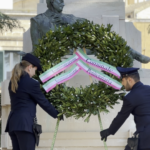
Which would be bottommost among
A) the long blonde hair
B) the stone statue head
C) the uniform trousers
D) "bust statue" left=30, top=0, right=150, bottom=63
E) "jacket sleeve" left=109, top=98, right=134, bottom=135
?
the uniform trousers

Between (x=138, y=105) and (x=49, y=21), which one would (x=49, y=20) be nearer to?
(x=49, y=21)

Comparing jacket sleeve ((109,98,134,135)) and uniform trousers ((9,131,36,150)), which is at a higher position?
jacket sleeve ((109,98,134,135))

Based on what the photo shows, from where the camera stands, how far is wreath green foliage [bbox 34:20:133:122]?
23.9 feet

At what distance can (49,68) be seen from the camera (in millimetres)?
7504

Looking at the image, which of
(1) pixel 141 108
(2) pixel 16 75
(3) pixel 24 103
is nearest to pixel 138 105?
(1) pixel 141 108

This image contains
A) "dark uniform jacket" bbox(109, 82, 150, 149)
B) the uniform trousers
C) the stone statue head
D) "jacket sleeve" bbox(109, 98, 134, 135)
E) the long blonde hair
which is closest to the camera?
"dark uniform jacket" bbox(109, 82, 150, 149)

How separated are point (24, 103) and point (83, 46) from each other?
216 cm

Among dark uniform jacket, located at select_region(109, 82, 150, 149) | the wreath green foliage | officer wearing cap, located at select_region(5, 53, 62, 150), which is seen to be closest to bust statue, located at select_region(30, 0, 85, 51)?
the wreath green foliage

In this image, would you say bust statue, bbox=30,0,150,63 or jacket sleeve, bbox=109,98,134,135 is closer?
jacket sleeve, bbox=109,98,134,135

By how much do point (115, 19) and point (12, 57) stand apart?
43.7 ft

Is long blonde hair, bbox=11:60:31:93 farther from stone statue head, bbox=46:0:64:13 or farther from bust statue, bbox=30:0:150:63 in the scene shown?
stone statue head, bbox=46:0:64:13

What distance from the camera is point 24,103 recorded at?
5965 millimetres

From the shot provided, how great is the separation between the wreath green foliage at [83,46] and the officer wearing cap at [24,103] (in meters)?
1.17

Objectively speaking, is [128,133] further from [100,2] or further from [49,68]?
[100,2]
